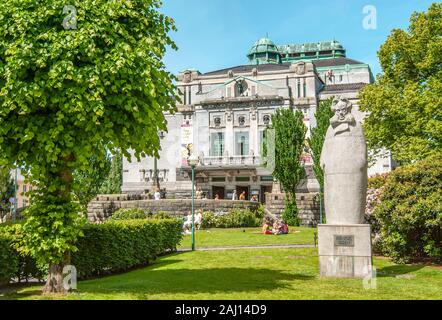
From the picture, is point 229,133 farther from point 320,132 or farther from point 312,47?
point 312,47

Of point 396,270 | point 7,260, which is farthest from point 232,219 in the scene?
point 7,260

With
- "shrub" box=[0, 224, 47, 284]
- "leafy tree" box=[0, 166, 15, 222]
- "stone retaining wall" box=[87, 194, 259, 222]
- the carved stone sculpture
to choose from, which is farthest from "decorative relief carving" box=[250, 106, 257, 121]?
the carved stone sculpture

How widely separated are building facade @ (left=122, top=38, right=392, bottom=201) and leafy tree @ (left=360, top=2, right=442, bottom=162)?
21.5 meters

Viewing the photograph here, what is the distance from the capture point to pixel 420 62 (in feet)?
95.8

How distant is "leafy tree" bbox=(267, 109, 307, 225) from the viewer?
3803 centimetres

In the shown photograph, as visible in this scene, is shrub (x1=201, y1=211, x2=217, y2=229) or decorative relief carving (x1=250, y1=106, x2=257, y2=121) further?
decorative relief carving (x1=250, y1=106, x2=257, y2=121)

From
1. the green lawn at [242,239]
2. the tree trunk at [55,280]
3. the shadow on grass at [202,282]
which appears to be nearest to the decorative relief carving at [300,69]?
the green lawn at [242,239]

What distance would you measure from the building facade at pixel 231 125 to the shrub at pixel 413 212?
3381cm

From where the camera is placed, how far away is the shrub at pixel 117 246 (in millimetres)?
15305

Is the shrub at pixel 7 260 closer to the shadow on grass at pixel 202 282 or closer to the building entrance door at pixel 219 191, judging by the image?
the shadow on grass at pixel 202 282

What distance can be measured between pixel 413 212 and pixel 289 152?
22.5 m

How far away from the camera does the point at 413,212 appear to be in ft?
52.9

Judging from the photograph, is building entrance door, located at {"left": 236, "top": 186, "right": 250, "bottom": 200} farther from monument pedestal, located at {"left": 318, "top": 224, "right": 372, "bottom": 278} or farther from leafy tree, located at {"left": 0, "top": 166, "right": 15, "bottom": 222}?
monument pedestal, located at {"left": 318, "top": 224, "right": 372, "bottom": 278}
